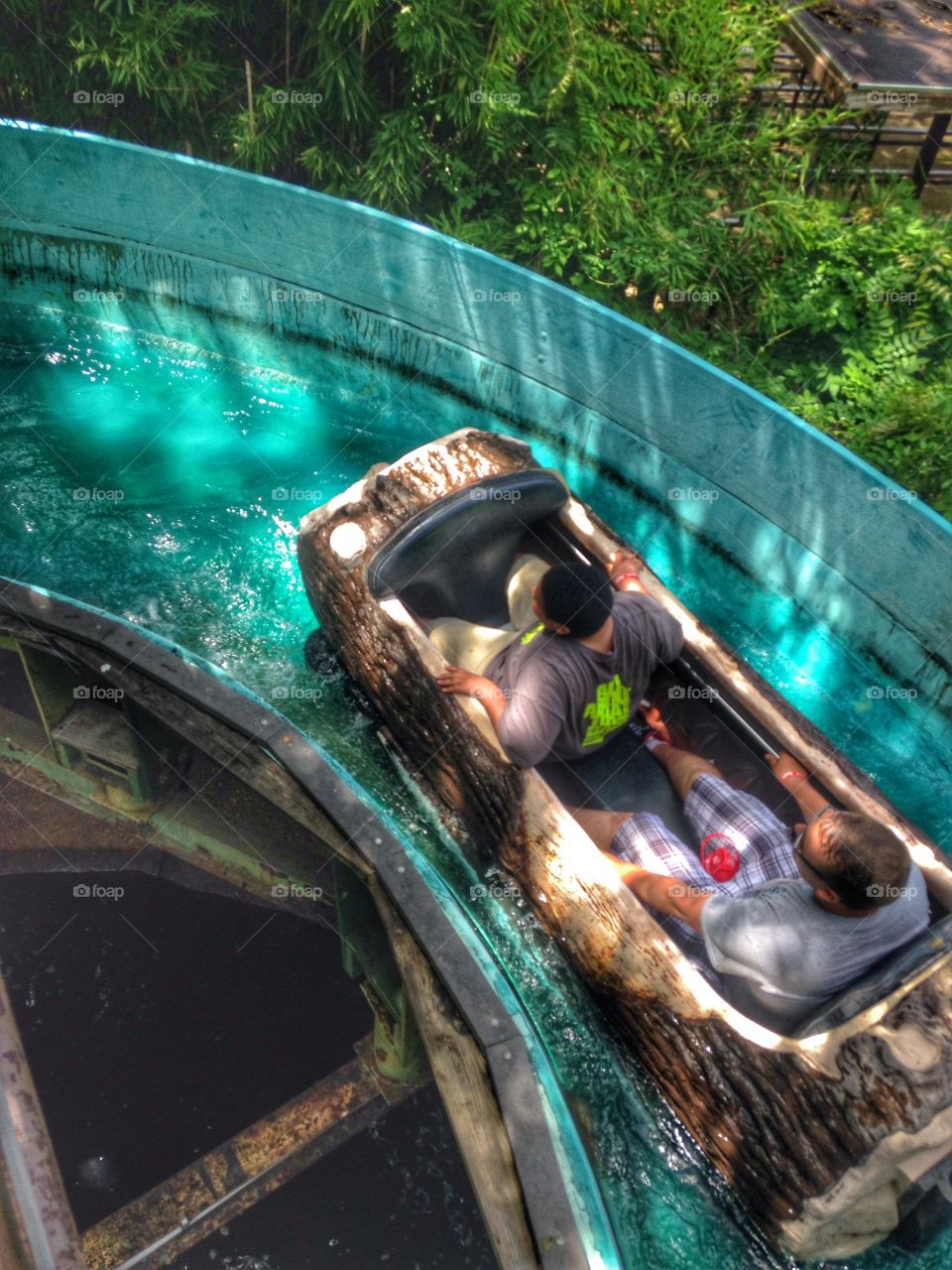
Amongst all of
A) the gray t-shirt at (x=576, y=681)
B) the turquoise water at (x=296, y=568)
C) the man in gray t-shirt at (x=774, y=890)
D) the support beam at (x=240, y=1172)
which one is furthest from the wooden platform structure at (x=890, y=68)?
the support beam at (x=240, y=1172)

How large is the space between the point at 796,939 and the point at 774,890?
0.41 feet

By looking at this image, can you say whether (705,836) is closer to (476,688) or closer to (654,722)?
(654,722)

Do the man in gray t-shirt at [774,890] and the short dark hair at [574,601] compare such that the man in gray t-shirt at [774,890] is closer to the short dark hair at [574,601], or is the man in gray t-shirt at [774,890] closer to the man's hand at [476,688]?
the man's hand at [476,688]

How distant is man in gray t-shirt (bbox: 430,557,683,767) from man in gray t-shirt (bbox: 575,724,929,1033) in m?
0.32

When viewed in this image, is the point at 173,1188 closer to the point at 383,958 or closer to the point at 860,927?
the point at 383,958

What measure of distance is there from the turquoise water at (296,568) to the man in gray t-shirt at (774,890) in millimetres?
556

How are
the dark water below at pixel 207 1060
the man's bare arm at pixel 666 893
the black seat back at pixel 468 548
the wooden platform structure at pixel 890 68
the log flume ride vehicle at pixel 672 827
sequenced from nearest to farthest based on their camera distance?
the log flume ride vehicle at pixel 672 827, the man's bare arm at pixel 666 893, the dark water below at pixel 207 1060, the black seat back at pixel 468 548, the wooden platform structure at pixel 890 68

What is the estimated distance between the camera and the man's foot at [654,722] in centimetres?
349

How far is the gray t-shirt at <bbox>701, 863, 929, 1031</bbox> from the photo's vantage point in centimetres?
246

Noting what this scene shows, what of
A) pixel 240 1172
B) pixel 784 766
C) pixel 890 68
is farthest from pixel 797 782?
pixel 890 68

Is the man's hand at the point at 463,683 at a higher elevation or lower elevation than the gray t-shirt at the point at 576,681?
lower

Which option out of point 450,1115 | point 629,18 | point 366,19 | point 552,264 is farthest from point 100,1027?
point 629,18

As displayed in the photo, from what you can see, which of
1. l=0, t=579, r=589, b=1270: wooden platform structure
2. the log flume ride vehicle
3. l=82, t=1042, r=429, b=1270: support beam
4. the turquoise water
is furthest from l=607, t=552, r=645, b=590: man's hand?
l=82, t=1042, r=429, b=1270: support beam

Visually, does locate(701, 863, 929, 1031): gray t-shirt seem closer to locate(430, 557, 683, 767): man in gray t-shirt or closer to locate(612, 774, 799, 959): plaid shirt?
locate(612, 774, 799, 959): plaid shirt
